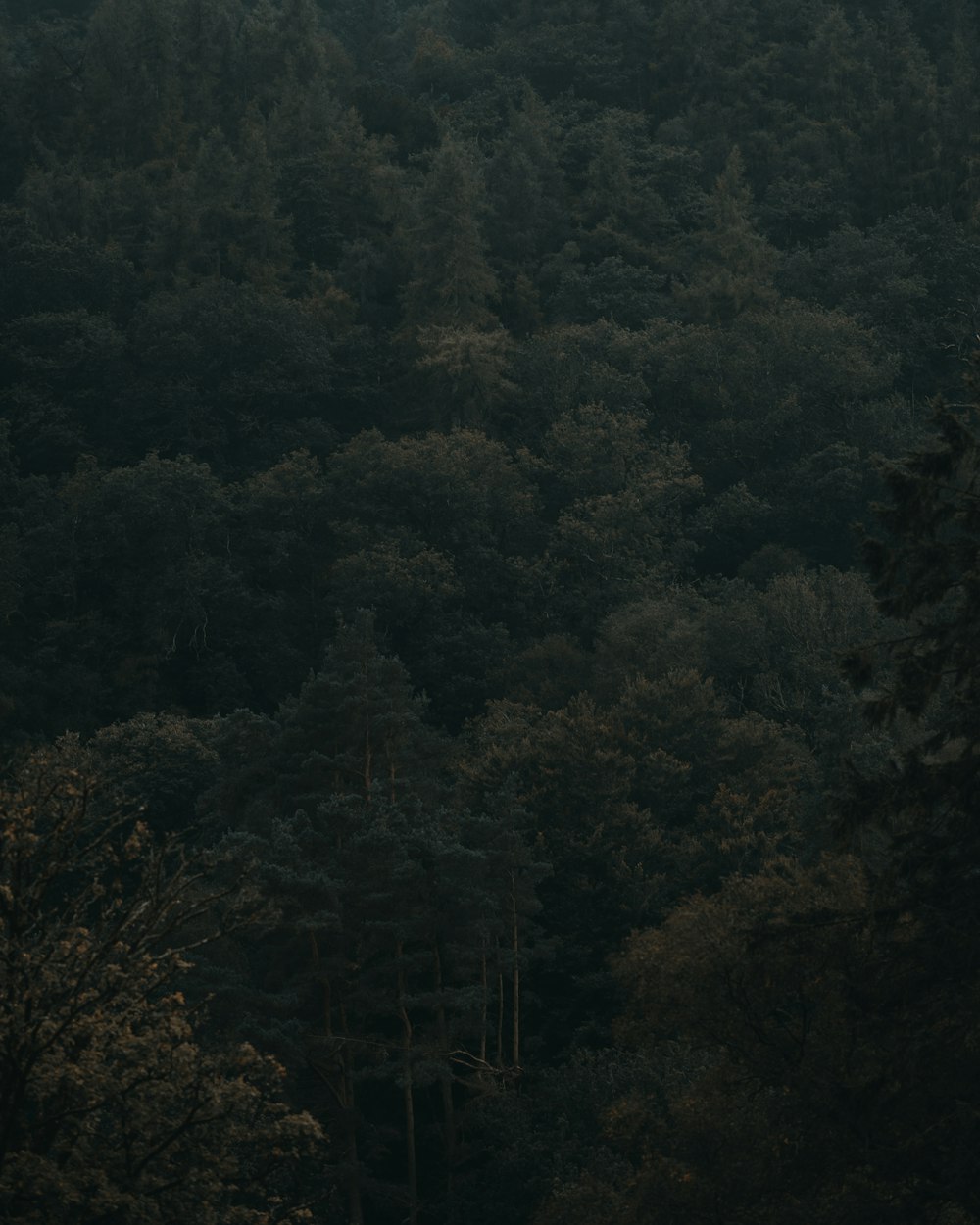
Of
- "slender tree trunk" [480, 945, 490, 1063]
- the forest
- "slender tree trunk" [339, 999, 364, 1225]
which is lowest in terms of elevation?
"slender tree trunk" [339, 999, 364, 1225]

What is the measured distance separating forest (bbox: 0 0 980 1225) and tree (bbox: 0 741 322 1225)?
75 millimetres

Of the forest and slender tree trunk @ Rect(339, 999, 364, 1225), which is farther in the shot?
slender tree trunk @ Rect(339, 999, 364, 1225)

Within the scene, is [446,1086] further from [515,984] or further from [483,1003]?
[515,984]

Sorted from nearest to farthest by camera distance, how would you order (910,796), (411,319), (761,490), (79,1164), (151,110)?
(79,1164) < (910,796) < (761,490) < (411,319) < (151,110)

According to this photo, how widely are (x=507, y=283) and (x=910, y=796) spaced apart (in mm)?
61167

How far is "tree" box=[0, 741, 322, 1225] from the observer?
16.4 metres

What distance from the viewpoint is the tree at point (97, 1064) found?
53.7ft

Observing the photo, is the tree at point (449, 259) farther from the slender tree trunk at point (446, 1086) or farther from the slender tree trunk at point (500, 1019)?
the slender tree trunk at point (446, 1086)

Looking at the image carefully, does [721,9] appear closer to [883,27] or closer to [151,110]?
[883,27]

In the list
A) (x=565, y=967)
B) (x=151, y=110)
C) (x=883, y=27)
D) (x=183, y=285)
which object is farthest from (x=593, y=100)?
(x=565, y=967)

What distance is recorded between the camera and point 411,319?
73.6 m

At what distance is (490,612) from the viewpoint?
6047 cm

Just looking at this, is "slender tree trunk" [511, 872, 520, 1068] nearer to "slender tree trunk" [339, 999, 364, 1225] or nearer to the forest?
the forest

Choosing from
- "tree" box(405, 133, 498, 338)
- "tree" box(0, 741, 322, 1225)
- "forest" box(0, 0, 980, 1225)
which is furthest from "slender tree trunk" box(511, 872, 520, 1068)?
"tree" box(405, 133, 498, 338)
